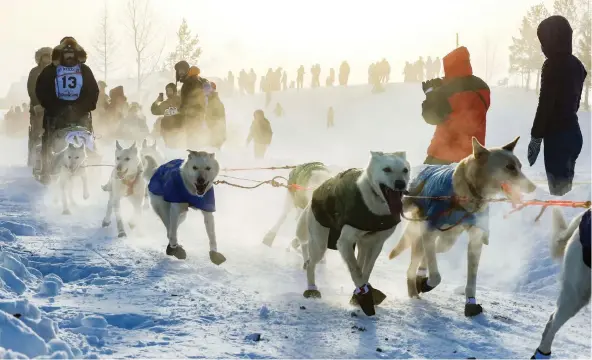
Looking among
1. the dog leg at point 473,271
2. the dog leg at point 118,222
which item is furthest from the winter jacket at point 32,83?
the dog leg at point 473,271

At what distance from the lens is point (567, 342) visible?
4129 millimetres

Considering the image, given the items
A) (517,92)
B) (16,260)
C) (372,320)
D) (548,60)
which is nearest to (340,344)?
(372,320)

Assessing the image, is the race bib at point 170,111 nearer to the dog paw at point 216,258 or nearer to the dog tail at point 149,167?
the dog tail at point 149,167

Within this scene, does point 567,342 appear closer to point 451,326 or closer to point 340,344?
point 451,326

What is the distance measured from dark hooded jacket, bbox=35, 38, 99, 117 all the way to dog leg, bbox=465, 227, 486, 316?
22.2 feet

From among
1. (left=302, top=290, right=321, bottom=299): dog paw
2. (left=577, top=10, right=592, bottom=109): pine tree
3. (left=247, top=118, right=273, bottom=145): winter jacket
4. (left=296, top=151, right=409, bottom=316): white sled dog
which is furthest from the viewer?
(left=577, top=10, right=592, bottom=109): pine tree

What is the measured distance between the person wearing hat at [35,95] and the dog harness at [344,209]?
836cm

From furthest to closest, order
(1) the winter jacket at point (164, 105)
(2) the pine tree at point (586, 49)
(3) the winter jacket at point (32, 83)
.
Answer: (2) the pine tree at point (586, 49), (1) the winter jacket at point (164, 105), (3) the winter jacket at point (32, 83)

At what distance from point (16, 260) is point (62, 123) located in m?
5.22

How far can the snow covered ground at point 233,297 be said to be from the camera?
11.5 feet

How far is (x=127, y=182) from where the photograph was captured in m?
7.43

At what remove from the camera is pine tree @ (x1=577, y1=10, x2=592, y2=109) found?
30.7 metres

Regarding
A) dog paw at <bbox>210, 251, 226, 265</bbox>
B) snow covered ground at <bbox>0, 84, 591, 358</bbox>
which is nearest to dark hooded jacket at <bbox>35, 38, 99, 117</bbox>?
snow covered ground at <bbox>0, 84, 591, 358</bbox>

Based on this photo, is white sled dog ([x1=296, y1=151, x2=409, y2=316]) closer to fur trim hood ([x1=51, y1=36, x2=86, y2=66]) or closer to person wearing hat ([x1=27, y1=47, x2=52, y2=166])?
fur trim hood ([x1=51, y1=36, x2=86, y2=66])
